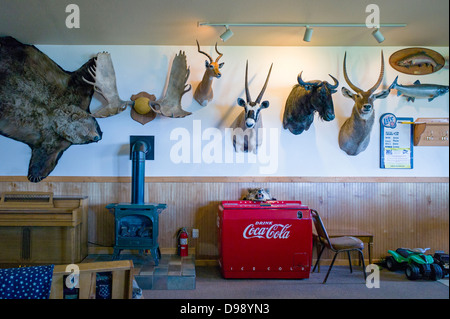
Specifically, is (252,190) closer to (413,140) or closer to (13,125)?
(413,140)

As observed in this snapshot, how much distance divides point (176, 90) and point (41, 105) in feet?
5.75

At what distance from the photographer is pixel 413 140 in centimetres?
466

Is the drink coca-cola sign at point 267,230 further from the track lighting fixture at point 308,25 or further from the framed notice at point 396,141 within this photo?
the track lighting fixture at point 308,25

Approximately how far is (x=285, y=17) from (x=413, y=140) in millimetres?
2443

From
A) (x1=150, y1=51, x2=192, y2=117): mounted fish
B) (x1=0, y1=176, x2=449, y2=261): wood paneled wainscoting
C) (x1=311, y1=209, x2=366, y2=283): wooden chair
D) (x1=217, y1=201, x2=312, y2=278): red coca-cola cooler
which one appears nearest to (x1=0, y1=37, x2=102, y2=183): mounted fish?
(x1=0, y1=176, x2=449, y2=261): wood paneled wainscoting

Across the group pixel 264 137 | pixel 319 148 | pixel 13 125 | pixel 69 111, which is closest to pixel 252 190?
pixel 264 137

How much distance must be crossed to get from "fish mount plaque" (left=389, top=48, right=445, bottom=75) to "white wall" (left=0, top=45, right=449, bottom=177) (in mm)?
84

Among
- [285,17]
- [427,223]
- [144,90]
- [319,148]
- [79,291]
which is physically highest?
[285,17]

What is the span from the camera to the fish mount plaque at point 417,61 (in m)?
4.53

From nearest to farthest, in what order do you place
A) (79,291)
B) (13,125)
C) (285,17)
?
(79,291) < (285,17) < (13,125)

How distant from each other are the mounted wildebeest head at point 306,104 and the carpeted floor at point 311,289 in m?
1.87

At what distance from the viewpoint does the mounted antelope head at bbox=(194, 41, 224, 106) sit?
4062 mm

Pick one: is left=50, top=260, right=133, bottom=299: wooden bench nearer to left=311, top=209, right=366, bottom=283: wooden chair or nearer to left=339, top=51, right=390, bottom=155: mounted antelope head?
left=311, top=209, right=366, bottom=283: wooden chair

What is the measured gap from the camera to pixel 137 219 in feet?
13.3
